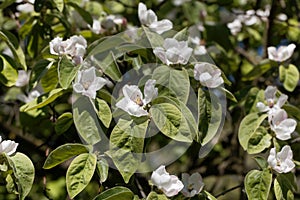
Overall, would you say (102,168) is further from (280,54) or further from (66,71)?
(280,54)

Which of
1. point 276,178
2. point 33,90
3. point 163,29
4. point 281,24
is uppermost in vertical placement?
point 163,29

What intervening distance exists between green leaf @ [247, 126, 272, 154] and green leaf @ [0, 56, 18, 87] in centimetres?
62

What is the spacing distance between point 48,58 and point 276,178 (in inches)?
24.9

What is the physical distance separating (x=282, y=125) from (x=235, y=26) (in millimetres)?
810

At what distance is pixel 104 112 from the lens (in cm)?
121

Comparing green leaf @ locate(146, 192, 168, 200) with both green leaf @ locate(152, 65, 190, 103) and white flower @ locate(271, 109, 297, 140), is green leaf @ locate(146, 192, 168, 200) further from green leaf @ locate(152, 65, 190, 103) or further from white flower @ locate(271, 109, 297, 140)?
white flower @ locate(271, 109, 297, 140)

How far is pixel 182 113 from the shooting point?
3.85 feet

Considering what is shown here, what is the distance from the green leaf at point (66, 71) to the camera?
123 cm

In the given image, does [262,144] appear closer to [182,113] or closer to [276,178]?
[276,178]

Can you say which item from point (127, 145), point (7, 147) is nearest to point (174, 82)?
point (127, 145)

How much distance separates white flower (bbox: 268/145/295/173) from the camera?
1276mm

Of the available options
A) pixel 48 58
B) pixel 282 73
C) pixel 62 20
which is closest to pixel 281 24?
pixel 282 73

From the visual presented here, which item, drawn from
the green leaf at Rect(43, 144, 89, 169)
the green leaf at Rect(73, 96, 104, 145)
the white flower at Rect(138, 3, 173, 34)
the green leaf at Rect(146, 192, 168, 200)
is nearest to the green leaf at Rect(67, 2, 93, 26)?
the white flower at Rect(138, 3, 173, 34)

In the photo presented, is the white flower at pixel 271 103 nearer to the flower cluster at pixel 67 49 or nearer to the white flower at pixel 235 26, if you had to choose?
the flower cluster at pixel 67 49
